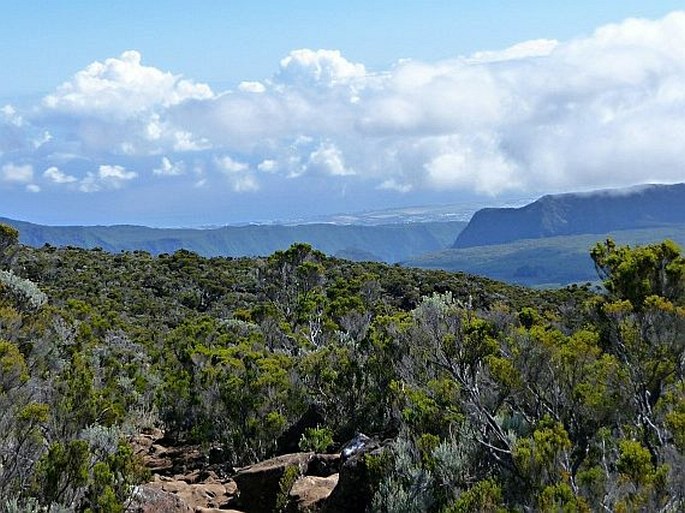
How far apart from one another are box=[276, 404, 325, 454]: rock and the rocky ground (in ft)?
3.00

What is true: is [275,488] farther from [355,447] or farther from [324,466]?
[355,447]

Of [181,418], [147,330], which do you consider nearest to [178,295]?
[147,330]

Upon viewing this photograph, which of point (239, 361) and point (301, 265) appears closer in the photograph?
point (239, 361)

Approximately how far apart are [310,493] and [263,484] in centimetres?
97

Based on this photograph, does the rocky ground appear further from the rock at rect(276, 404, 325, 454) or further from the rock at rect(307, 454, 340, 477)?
the rock at rect(276, 404, 325, 454)

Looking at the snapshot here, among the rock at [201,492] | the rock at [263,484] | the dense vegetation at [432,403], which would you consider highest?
the dense vegetation at [432,403]

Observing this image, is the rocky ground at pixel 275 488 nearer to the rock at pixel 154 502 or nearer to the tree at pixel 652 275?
the rock at pixel 154 502

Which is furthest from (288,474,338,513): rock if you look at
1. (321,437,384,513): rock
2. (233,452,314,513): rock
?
(321,437,384,513): rock

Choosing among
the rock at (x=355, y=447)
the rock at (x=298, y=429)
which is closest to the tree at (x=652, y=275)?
the rock at (x=355, y=447)

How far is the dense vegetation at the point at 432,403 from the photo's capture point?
274 inches

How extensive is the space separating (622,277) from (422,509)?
16.0ft

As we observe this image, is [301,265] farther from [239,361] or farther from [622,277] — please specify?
[622,277]

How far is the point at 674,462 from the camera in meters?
6.18


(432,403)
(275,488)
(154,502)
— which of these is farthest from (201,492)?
(432,403)
